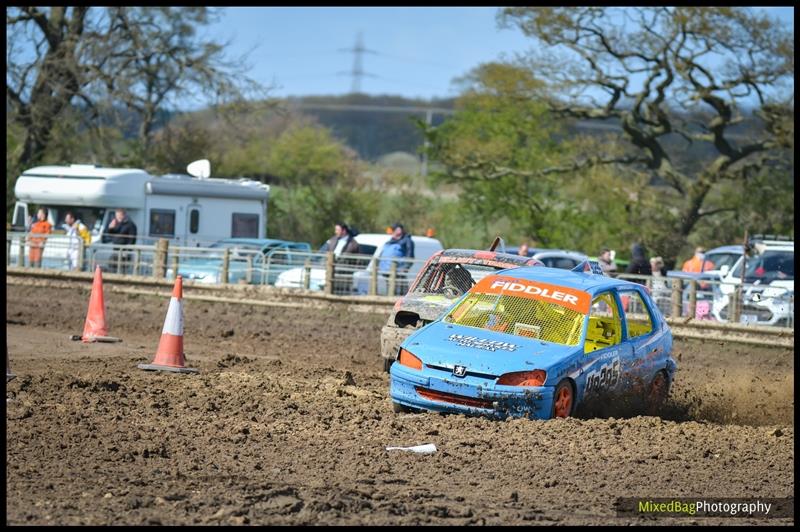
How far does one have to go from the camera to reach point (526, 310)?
37.6 ft

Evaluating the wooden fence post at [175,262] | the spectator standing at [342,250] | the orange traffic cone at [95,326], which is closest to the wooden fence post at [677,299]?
the spectator standing at [342,250]

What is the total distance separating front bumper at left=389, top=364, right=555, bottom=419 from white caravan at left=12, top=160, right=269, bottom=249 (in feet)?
55.6

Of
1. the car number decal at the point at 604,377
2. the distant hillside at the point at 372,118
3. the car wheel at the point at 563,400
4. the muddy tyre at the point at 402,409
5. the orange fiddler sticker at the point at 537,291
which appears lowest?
the muddy tyre at the point at 402,409

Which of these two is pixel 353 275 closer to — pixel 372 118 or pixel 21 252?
pixel 21 252

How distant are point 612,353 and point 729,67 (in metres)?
25.3

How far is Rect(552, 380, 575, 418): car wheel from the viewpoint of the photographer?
34.2 feet

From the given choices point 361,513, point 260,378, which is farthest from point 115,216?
point 361,513

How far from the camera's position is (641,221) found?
38219 mm

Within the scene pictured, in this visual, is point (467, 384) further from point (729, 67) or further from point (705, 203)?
point (705, 203)

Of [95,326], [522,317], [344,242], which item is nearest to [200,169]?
[344,242]

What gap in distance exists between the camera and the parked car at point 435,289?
44.1 ft

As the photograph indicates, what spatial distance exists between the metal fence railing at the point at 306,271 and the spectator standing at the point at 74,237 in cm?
3

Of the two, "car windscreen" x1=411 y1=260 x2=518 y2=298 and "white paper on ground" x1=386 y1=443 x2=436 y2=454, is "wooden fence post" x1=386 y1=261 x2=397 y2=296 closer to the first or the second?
"car windscreen" x1=411 y1=260 x2=518 y2=298

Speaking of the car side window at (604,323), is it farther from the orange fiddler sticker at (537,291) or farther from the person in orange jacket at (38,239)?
the person in orange jacket at (38,239)
